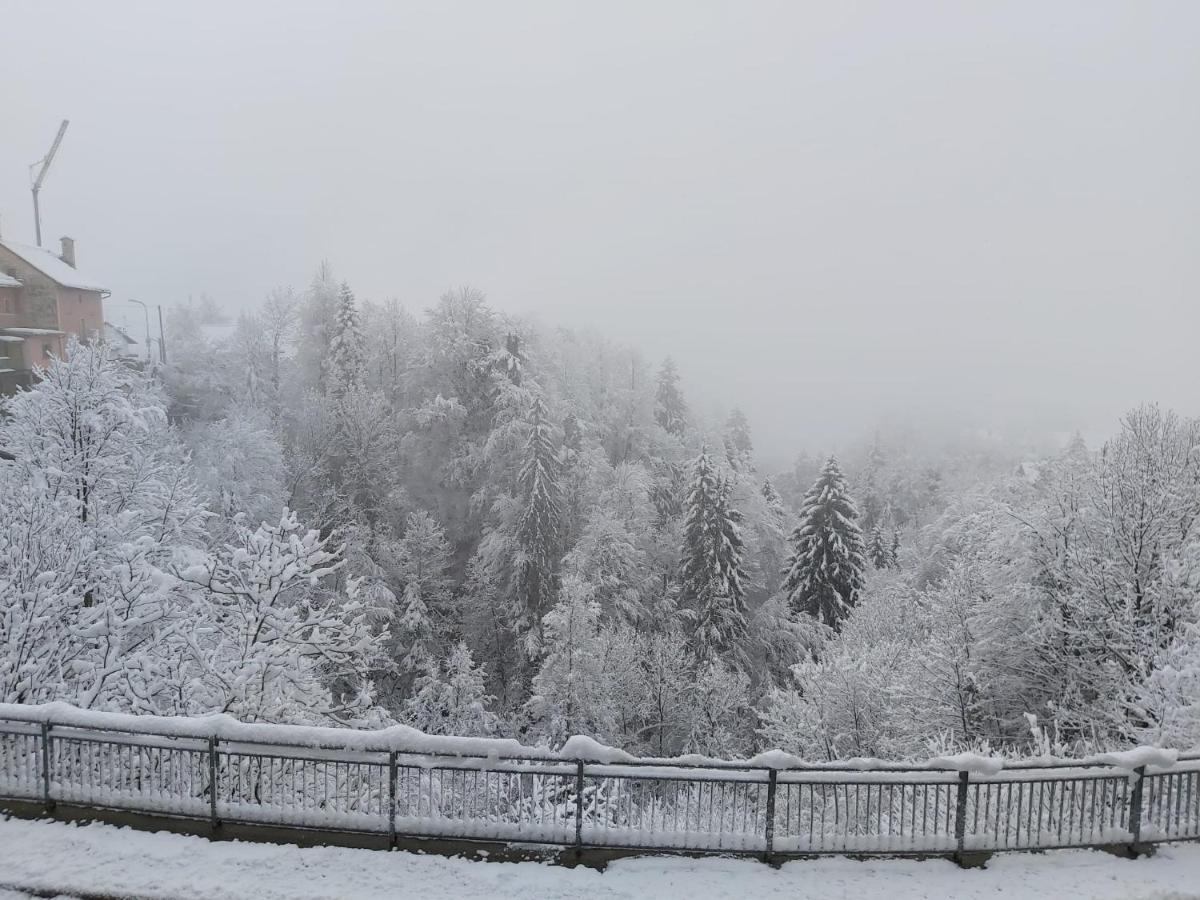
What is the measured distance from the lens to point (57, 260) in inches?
1779

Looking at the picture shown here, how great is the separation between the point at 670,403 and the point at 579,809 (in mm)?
51246

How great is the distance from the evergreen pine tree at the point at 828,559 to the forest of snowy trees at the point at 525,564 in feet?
0.47

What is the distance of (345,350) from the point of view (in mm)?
46031

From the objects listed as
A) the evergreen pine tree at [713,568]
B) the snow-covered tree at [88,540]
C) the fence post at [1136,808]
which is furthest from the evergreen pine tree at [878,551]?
the fence post at [1136,808]

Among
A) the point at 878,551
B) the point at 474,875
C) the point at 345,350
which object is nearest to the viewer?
the point at 474,875

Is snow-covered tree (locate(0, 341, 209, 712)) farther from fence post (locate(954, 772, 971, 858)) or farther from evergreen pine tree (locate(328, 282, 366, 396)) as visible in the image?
evergreen pine tree (locate(328, 282, 366, 396))

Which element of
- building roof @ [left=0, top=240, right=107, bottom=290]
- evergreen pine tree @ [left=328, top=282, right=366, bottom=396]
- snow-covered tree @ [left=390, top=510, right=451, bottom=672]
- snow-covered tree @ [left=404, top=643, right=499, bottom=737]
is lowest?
snow-covered tree @ [left=404, top=643, right=499, bottom=737]

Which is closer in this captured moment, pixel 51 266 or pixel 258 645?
pixel 258 645

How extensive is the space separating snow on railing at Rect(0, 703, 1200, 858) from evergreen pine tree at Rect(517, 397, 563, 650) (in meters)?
27.3

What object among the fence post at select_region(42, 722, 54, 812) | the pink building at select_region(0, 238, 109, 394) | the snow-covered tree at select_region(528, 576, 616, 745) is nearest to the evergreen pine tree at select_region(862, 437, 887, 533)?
the snow-covered tree at select_region(528, 576, 616, 745)

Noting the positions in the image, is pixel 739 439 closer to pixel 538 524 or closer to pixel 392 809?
pixel 538 524

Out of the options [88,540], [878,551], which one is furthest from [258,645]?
[878,551]

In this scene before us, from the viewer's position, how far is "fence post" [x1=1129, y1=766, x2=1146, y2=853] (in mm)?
8508

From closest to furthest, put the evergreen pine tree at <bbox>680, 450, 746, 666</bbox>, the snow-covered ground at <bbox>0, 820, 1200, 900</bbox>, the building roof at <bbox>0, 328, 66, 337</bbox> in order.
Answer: the snow-covered ground at <bbox>0, 820, 1200, 900</bbox>
the evergreen pine tree at <bbox>680, 450, 746, 666</bbox>
the building roof at <bbox>0, 328, 66, 337</bbox>
